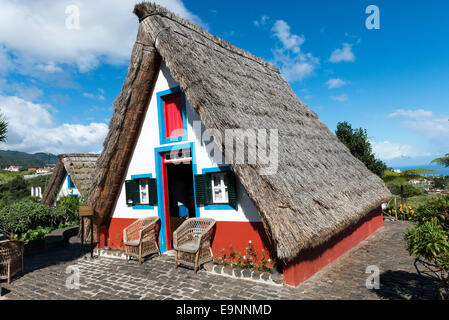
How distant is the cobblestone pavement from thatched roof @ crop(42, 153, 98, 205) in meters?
8.09

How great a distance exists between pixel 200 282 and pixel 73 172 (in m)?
12.4

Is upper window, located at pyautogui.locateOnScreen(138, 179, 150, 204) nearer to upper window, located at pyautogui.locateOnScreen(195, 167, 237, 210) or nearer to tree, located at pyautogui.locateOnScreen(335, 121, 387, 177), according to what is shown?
upper window, located at pyautogui.locateOnScreen(195, 167, 237, 210)

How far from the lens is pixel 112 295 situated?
4.83m

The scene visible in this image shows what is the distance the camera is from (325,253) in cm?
589

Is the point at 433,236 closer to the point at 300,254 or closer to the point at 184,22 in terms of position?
the point at 300,254

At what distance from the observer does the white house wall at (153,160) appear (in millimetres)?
5656

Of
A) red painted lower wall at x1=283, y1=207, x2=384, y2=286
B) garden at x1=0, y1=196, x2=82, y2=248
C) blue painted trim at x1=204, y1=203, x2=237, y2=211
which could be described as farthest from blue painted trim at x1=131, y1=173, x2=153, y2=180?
red painted lower wall at x1=283, y1=207, x2=384, y2=286

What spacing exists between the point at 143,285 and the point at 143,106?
439 centimetres

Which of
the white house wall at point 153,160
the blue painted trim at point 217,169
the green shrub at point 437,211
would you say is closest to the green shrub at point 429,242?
the green shrub at point 437,211

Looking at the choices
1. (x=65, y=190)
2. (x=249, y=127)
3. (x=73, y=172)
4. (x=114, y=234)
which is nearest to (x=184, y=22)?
(x=249, y=127)

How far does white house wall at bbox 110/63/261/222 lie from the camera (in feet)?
18.6

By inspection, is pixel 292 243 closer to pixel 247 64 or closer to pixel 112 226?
pixel 112 226
